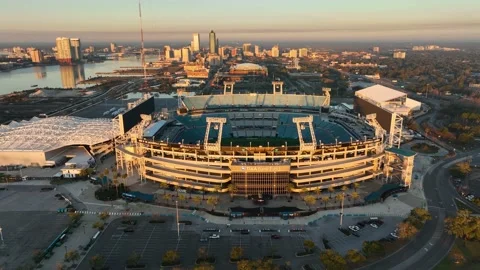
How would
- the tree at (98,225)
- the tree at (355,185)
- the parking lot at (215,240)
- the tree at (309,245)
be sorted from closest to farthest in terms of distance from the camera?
the parking lot at (215,240) < the tree at (309,245) < the tree at (98,225) < the tree at (355,185)

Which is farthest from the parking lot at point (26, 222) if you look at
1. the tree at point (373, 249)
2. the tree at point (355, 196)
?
the tree at point (355, 196)

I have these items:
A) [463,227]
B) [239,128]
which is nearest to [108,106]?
[239,128]

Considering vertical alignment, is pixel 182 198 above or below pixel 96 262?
below

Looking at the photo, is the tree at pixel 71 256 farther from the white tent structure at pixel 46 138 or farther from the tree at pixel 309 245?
the white tent structure at pixel 46 138

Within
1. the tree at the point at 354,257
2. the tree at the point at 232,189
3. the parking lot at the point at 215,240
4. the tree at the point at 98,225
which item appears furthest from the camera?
the tree at the point at 232,189

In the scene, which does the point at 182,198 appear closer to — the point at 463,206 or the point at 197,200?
the point at 197,200

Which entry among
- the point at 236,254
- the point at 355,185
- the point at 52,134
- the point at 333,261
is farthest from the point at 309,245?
the point at 52,134

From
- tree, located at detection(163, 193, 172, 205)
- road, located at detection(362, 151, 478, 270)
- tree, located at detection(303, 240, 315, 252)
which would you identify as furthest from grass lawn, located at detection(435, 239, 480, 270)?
tree, located at detection(163, 193, 172, 205)
